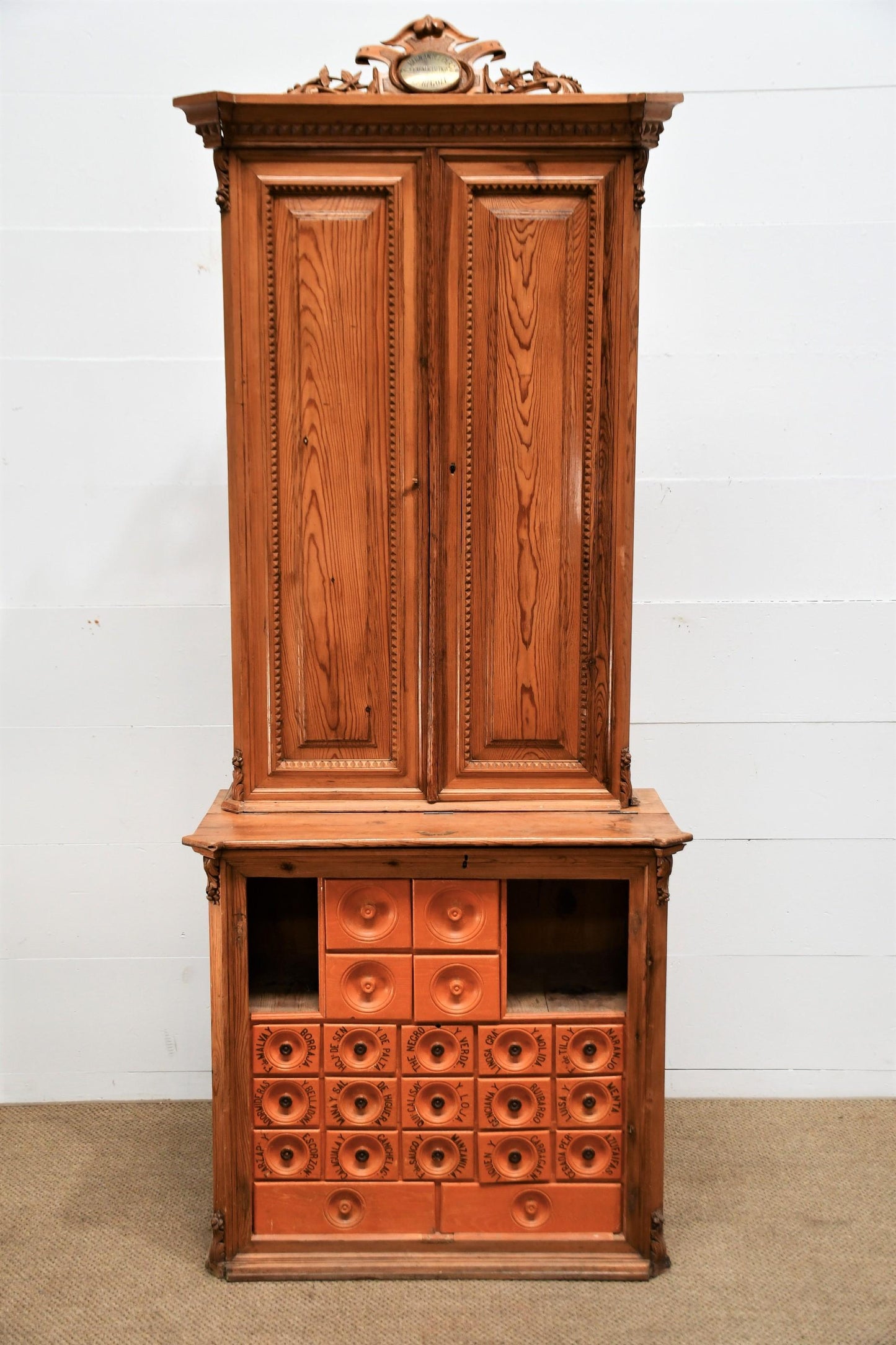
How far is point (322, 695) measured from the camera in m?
2.35

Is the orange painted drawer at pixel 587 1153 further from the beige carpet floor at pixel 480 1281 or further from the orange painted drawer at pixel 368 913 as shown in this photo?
the orange painted drawer at pixel 368 913

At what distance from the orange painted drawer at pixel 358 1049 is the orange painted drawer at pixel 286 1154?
0.52ft

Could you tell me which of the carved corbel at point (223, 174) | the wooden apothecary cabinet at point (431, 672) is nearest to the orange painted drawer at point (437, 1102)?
the wooden apothecary cabinet at point (431, 672)

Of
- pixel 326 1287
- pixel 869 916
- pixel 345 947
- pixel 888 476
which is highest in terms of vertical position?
pixel 888 476

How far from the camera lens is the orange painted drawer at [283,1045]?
2.33 m

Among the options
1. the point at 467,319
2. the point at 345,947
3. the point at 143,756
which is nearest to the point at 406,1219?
the point at 345,947

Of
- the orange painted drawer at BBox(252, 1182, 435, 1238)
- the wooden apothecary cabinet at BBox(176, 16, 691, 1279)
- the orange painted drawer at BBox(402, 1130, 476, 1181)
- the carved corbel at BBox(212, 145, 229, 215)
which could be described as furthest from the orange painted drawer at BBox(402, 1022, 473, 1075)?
the carved corbel at BBox(212, 145, 229, 215)

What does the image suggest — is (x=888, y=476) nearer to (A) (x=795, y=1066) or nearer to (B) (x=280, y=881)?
(A) (x=795, y=1066)

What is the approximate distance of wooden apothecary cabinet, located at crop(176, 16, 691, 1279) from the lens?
223 cm

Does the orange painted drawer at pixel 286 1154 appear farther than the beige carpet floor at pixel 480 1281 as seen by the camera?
Yes

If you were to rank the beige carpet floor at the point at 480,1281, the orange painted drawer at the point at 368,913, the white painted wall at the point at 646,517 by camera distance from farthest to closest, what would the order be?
1. the white painted wall at the point at 646,517
2. the orange painted drawer at the point at 368,913
3. the beige carpet floor at the point at 480,1281

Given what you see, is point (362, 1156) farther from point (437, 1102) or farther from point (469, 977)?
point (469, 977)

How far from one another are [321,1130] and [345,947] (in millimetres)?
417

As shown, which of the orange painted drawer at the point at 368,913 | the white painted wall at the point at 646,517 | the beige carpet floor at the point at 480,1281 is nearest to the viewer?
the beige carpet floor at the point at 480,1281
